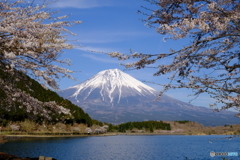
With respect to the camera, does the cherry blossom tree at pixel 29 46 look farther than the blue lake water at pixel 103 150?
No

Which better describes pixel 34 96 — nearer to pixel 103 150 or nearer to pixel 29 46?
pixel 103 150

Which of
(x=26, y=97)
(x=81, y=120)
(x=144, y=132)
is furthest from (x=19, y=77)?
(x=144, y=132)

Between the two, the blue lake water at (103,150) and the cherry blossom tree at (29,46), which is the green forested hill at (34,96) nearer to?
the cherry blossom tree at (29,46)

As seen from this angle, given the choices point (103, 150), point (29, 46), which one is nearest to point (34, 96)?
point (103, 150)

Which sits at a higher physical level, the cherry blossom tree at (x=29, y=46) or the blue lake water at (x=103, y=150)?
the cherry blossom tree at (x=29, y=46)

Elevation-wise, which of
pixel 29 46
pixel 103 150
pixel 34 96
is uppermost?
pixel 34 96

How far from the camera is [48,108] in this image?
26.6 ft

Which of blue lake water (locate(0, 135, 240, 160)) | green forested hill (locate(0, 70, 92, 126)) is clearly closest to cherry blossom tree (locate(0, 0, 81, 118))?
green forested hill (locate(0, 70, 92, 126))

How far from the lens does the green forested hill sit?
782 cm

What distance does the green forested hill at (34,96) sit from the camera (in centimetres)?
782

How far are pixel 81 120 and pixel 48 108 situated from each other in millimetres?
88027

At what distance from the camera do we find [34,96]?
6281 cm

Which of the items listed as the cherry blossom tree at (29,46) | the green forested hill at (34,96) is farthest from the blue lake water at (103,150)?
the cherry blossom tree at (29,46)

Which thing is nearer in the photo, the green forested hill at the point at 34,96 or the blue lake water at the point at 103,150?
the green forested hill at the point at 34,96
